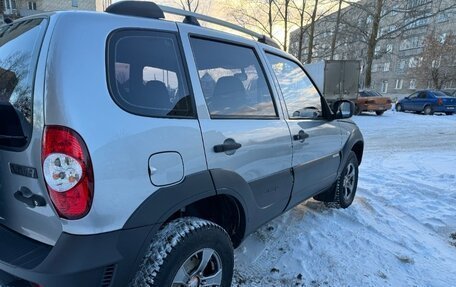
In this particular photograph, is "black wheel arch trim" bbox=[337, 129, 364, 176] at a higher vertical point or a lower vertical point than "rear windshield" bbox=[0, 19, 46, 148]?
lower

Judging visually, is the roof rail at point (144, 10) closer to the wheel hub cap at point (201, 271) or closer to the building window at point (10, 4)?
the wheel hub cap at point (201, 271)

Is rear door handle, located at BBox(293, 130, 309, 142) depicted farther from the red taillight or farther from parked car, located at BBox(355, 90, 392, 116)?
parked car, located at BBox(355, 90, 392, 116)

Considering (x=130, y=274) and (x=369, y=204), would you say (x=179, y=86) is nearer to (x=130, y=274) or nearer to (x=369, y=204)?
(x=130, y=274)

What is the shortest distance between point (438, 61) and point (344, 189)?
122 feet

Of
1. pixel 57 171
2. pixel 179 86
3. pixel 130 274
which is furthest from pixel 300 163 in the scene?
pixel 57 171

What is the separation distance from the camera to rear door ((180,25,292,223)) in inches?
88.1

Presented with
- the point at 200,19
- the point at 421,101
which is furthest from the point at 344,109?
the point at 421,101

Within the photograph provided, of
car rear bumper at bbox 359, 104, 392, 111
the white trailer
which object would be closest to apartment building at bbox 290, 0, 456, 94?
car rear bumper at bbox 359, 104, 392, 111

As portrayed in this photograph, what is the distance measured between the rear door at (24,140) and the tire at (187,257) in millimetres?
506

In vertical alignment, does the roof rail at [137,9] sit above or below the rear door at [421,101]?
above

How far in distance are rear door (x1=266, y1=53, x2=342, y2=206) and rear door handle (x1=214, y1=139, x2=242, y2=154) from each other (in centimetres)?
82

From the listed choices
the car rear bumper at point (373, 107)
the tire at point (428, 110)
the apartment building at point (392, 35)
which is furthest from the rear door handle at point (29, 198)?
the apartment building at point (392, 35)

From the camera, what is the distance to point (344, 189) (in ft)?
14.5

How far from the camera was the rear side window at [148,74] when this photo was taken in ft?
5.99
